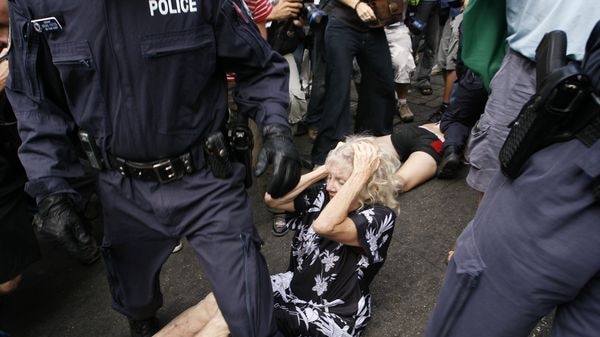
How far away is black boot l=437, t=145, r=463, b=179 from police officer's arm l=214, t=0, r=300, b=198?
6.23 feet

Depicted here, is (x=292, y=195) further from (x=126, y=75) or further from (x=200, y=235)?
(x=126, y=75)

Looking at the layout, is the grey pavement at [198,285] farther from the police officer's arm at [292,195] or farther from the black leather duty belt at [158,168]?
the black leather duty belt at [158,168]

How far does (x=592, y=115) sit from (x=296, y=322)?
A: 4.29 feet

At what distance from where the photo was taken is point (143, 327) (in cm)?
197

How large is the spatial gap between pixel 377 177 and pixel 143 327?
1.27m

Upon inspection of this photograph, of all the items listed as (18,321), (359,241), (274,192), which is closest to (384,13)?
(359,241)

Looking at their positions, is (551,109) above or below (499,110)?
above

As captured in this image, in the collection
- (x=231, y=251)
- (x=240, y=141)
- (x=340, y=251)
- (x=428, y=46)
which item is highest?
(x=240, y=141)

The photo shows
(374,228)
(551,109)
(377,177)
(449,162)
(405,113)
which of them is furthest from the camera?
(405,113)

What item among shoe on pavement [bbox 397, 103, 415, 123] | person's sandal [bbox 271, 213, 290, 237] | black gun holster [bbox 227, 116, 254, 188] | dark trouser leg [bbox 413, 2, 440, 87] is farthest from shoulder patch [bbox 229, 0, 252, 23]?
dark trouser leg [bbox 413, 2, 440, 87]

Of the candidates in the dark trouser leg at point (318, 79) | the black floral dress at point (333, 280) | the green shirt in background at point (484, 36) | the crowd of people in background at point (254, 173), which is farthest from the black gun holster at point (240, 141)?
the dark trouser leg at point (318, 79)

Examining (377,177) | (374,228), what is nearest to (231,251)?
(374,228)

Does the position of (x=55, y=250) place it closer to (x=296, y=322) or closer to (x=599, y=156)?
(x=296, y=322)

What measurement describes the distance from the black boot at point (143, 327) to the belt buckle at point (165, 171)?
82 centimetres
